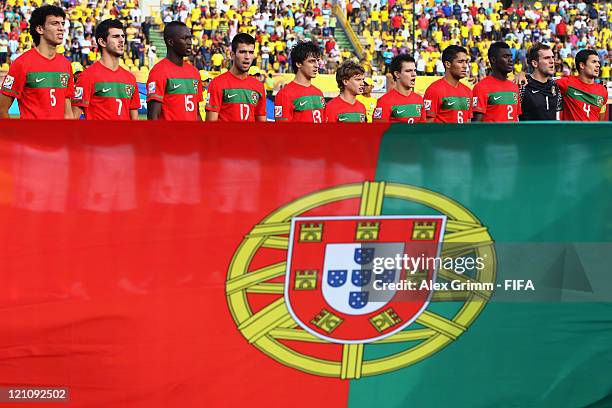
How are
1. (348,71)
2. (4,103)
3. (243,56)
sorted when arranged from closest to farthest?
(4,103) < (243,56) < (348,71)

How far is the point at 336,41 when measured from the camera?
109 feet

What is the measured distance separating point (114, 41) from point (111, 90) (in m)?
0.40

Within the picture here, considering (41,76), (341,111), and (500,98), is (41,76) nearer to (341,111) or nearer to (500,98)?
(341,111)

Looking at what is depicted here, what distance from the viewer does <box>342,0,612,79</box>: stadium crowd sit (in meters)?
32.4

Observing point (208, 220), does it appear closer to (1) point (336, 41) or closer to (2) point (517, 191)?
(2) point (517, 191)

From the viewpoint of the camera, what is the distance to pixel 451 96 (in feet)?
29.3

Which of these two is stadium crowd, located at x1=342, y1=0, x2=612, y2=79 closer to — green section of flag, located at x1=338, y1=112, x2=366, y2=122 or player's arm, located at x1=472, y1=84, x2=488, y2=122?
player's arm, located at x1=472, y1=84, x2=488, y2=122

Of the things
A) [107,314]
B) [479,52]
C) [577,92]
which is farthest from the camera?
[479,52]

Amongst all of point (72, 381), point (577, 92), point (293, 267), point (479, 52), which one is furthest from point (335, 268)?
point (479, 52)

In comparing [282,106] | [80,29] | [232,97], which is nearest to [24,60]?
[232,97]

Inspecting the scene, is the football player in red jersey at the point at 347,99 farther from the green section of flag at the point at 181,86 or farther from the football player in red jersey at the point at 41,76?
the football player in red jersey at the point at 41,76

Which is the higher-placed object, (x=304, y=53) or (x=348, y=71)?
(x=304, y=53)

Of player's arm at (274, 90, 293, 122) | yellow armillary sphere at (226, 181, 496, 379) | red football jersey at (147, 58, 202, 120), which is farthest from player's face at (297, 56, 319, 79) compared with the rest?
yellow armillary sphere at (226, 181, 496, 379)

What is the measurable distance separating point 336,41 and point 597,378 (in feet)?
97.0
